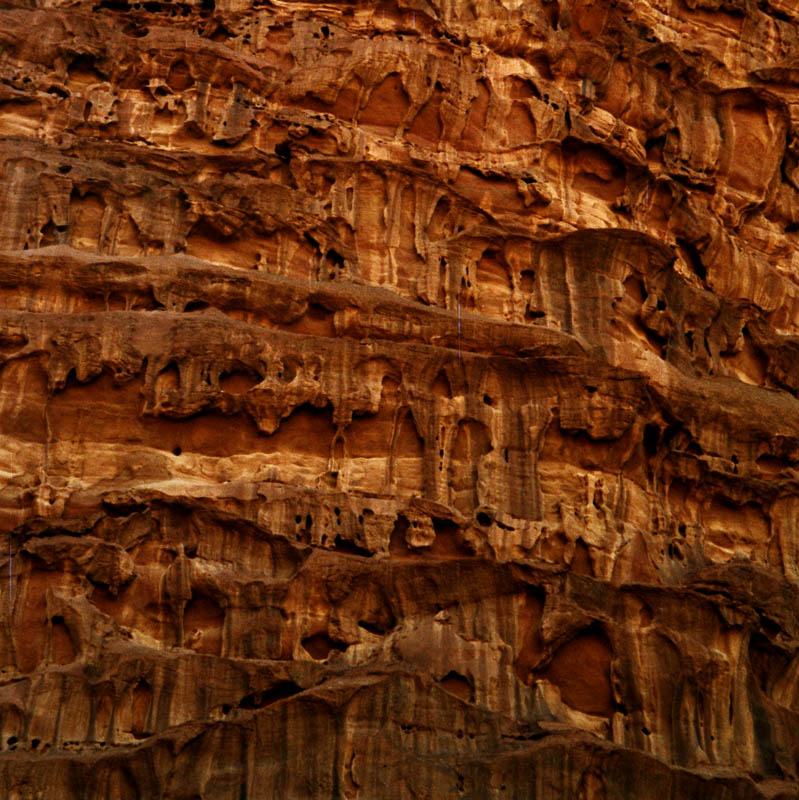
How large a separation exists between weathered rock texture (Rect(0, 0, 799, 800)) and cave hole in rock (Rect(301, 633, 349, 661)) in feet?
0.17

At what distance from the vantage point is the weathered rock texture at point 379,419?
24.1 metres

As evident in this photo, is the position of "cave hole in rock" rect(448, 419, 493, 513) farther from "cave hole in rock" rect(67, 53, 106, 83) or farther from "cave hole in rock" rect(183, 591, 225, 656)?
"cave hole in rock" rect(67, 53, 106, 83)

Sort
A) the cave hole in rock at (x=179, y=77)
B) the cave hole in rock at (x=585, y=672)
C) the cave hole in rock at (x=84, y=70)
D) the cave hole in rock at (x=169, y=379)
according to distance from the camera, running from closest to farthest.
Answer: the cave hole in rock at (x=585, y=672) < the cave hole in rock at (x=169, y=379) < the cave hole in rock at (x=84, y=70) < the cave hole in rock at (x=179, y=77)

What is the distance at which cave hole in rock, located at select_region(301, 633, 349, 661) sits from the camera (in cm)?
2564

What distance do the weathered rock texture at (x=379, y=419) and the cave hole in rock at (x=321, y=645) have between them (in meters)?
0.05

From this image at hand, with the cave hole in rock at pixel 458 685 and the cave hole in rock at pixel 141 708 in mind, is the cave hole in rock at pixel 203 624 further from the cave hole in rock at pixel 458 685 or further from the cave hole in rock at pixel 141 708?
the cave hole in rock at pixel 458 685

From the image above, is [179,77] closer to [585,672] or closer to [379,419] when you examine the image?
[379,419]

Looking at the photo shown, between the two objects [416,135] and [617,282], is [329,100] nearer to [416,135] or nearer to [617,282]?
[416,135]

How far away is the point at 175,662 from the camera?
24.2 meters

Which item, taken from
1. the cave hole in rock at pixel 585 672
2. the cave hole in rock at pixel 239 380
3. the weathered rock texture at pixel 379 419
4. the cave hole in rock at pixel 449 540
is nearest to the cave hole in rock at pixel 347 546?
the weathered rock texture at pixel 379 419

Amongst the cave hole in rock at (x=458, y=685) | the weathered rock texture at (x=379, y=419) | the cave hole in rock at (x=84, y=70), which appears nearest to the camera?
the weathered rock texture at (x=379, y=419)

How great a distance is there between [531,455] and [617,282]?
4.81 metres

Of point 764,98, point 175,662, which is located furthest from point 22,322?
point 764,98

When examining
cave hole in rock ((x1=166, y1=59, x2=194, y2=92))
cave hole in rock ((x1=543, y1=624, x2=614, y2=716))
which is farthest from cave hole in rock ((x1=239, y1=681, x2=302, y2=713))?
cave hole in rock ((x1=166, y1=59, x2=194, y2=92))
